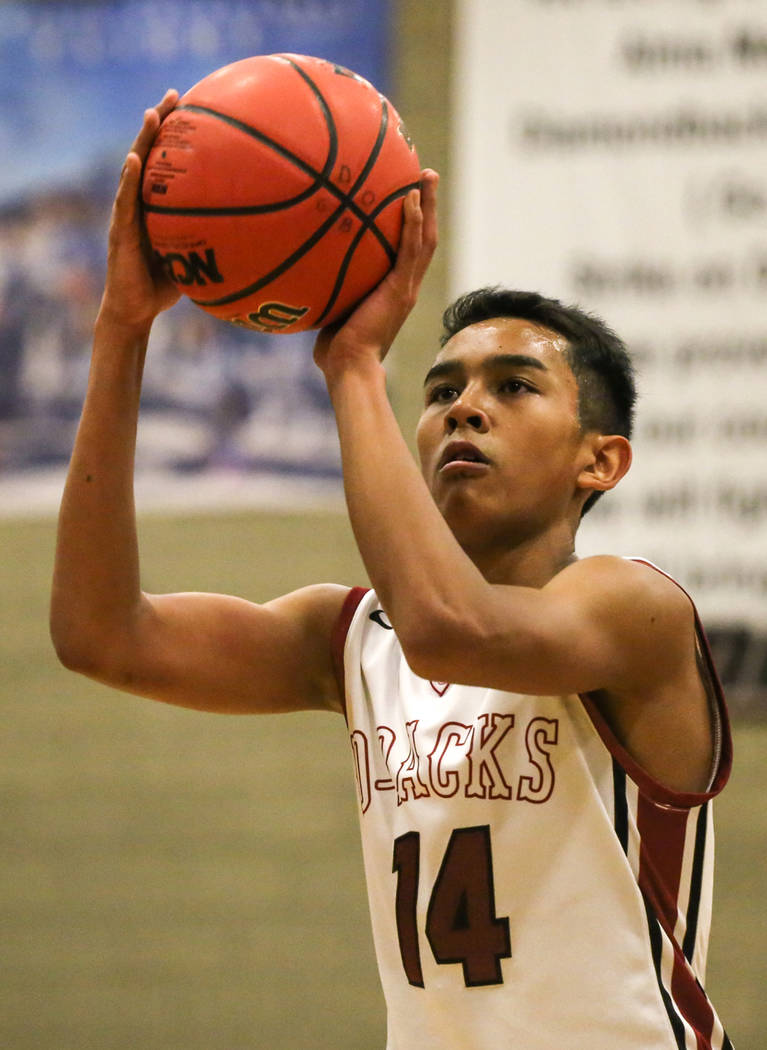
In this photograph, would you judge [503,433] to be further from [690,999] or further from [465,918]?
[690,999]

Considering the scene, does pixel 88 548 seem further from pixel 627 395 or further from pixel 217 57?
pixel 217 57

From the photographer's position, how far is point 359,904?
17.4 ft

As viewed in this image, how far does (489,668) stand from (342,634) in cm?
67

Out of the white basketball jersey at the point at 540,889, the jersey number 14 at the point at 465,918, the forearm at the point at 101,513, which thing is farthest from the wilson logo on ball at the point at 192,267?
the jersey number 14 at the point at 465,918

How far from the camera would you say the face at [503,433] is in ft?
7.77

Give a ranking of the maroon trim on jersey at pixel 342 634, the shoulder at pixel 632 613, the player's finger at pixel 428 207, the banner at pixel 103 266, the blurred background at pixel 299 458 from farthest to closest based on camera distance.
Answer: the banner at pixel 103 266 → the blurred background at pixel 299 458 → the maroon trim on jersey at pixel 342 634 → the player's finger at pixel 428 207 → the shoulder at pixel 632 613

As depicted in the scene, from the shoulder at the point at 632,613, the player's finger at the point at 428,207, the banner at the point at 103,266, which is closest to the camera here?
the shoulder at the point at 632,613

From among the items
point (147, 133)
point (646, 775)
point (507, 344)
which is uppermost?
point (147, 133)

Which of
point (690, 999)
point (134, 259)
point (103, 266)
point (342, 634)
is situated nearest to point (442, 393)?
point (342, 634)

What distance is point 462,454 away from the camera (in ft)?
7.83

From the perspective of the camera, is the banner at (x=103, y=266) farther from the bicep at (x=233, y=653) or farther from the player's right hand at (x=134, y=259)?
the player's right hand at (x=134, y=259)

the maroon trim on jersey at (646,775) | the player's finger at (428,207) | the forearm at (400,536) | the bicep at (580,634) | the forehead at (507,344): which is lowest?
the maroon trim on jersey at (646,775)

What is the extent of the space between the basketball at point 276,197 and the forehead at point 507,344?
32 centimetres

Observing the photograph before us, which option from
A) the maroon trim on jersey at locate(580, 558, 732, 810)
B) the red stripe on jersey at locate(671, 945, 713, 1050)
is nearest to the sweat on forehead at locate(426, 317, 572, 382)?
the maroon trim on jersey at locate(580, 558, 732, 810)
